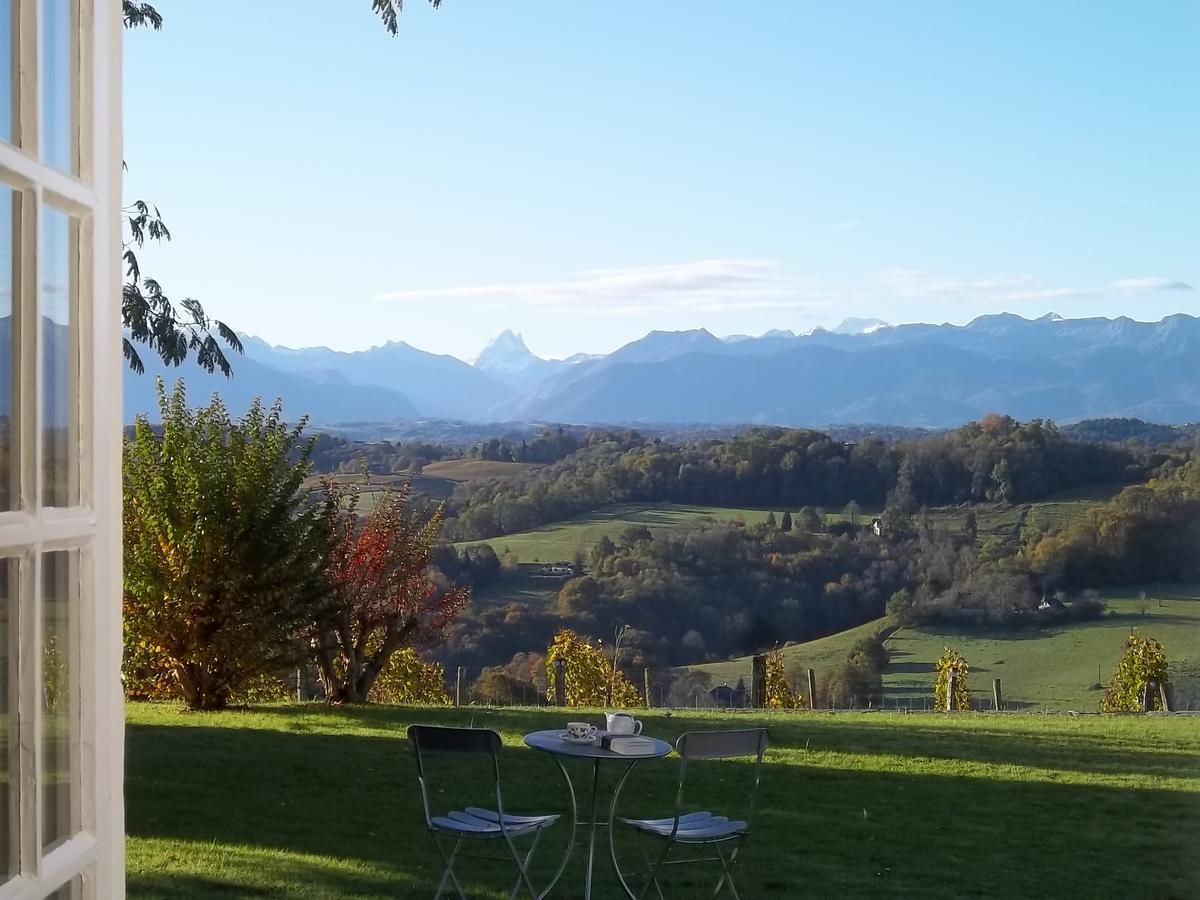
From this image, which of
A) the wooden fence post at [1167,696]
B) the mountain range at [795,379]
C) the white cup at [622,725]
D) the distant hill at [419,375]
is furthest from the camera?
the distant hill at [419,375]

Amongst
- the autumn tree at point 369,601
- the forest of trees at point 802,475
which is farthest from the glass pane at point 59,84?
the forest of trees at point 802,475

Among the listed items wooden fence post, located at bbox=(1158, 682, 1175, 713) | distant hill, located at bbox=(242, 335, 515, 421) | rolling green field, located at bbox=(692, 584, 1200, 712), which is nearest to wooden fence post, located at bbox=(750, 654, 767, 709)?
wooden fence post, located at bbox=(1158, 682, 1175, 713)

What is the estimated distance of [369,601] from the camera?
407 inches

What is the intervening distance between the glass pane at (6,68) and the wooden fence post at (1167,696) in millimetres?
14108

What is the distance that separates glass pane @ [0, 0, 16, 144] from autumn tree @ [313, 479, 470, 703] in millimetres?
8392

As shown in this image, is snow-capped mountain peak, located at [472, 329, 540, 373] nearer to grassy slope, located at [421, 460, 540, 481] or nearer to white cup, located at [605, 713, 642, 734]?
grassy slope, located at [421, 460, 540, 481]

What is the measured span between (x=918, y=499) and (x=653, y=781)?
26415mm

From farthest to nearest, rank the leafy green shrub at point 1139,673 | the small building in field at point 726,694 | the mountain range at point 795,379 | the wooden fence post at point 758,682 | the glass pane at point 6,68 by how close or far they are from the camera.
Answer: the mountain range at point 795,379
the small building in field at point 726,694
the leafy green shrub at point 1139,673
the wooden fence post at point 758,682
the glass pane at point 6,68

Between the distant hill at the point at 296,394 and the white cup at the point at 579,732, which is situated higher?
the distant hill at the point at 296,394

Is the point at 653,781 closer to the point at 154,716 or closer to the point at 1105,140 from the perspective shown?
the point at 154,716

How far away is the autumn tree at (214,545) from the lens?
927 cm

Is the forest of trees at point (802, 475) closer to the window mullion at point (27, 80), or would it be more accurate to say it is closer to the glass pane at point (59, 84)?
the glass pane at point (59, 84)

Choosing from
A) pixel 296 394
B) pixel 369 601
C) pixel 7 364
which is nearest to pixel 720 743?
pixel 7 364

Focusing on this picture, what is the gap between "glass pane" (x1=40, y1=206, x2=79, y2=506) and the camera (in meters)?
1.67
